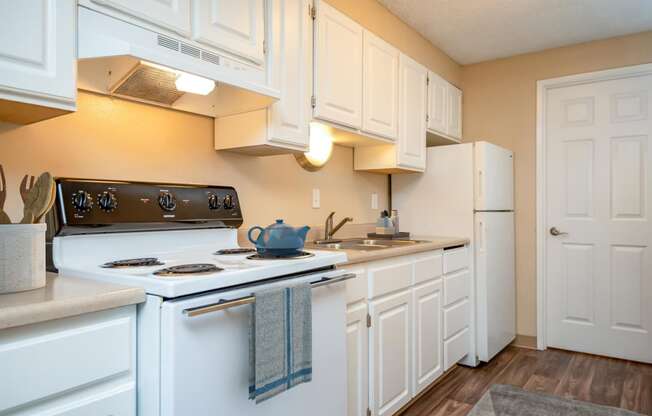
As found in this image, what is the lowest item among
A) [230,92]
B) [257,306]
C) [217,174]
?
[257,306]

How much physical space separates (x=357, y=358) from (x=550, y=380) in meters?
1.68

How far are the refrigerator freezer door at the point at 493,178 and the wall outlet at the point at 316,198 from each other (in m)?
1.16

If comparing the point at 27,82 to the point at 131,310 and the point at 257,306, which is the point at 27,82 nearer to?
the point at 131,310

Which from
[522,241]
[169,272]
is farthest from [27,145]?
[522,241]

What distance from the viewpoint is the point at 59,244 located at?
4.39 ft

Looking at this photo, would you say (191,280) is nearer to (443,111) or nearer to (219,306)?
(219,306)

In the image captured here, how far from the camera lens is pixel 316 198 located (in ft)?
8.54

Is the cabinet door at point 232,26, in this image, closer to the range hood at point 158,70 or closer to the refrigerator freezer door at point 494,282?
the range hood at point 158,70

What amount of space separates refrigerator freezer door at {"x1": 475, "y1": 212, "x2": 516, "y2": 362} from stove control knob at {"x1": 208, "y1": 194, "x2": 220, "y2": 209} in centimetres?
192

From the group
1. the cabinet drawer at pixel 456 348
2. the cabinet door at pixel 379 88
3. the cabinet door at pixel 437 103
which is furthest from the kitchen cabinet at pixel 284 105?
the cabinet drawer at pixel 456 348

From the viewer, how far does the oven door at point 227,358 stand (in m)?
1.04

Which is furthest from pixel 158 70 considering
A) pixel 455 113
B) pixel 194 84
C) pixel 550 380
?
pixel 550 380

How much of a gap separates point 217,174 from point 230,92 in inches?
18.0

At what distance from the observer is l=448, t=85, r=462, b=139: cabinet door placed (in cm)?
354
